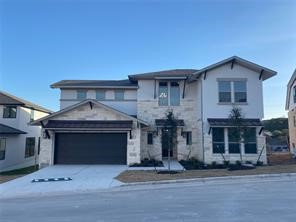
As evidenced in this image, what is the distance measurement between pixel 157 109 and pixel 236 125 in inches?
263

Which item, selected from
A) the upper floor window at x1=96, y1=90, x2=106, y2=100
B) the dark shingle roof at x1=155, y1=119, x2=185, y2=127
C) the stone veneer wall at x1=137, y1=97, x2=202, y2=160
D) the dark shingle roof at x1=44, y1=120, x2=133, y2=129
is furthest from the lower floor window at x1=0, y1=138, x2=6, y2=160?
the dark shingle roof at x1=155, y1=119, x2=185, y2=127

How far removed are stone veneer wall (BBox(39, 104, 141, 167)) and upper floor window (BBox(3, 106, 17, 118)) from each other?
640 centimetres

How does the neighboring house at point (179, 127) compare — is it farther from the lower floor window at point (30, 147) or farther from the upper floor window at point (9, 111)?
the lower floor window at point (30, 147)

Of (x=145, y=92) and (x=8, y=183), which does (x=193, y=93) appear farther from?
(x=8, y=183)

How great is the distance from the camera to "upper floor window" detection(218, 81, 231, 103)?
20.1m

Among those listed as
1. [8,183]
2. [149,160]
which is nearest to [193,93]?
[149,160]

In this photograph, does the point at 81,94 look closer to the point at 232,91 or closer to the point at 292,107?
the point at 232,91

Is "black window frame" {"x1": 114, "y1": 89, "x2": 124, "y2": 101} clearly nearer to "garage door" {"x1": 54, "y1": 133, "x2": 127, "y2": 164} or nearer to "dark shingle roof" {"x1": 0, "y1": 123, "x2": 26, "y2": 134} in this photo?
"garage door" {"x1": 54, "y1": 133, "x2": 127, "y2": 164}

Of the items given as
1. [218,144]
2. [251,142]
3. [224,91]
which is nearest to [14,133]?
[218,144]

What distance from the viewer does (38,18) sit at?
46.4 feet

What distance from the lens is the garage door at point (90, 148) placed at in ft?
65.3

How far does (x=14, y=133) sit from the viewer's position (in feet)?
73.8

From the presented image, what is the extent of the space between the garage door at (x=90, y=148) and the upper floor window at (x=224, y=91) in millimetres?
7741

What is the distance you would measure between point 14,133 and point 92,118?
24.9 feet
